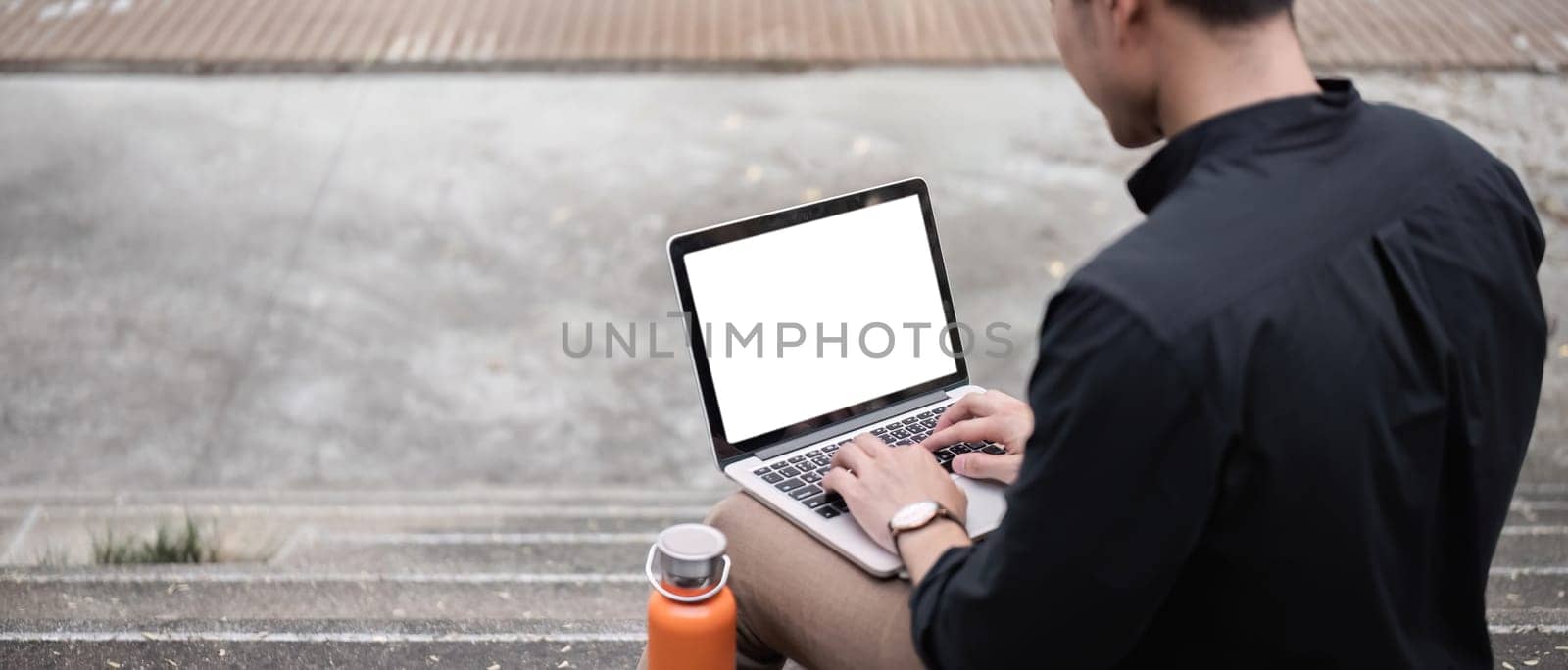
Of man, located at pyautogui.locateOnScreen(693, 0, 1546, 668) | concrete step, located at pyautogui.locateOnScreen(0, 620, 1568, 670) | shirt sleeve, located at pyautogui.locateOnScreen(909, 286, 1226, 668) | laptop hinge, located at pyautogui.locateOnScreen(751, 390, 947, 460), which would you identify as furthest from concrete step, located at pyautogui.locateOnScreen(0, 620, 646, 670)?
shirt sleeve, located at pyautogui.locateOnScreen(909, 286, 1226, 668)

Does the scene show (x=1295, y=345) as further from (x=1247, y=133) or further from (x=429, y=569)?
(x=429, y=569)

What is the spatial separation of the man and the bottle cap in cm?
23

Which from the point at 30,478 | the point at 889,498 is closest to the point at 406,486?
the point at 30,478

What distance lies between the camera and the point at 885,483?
1470mm

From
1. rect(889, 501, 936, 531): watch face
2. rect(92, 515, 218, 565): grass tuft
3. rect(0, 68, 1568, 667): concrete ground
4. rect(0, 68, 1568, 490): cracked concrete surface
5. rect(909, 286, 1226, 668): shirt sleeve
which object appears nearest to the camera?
rect(909, 286, 1226, 668): shirt sleeve

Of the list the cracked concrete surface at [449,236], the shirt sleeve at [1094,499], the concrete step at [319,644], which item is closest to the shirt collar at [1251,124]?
the shirt sleeve at [1094,499]

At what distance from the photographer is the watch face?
140 cm

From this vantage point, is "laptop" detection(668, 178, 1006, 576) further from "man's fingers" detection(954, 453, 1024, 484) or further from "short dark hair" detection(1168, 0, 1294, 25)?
"short dark hair" detection(1168, 0, 1294, 25)

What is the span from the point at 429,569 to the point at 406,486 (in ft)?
3.56

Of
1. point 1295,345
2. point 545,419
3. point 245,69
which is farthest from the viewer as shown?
point 245,69

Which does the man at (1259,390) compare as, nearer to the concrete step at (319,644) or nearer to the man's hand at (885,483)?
the man's hand at (885,483)

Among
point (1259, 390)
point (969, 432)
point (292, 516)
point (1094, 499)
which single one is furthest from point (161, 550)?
point (1259, 390)

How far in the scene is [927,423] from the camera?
72.9 inches

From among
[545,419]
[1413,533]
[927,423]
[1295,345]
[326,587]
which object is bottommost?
[545,419]
